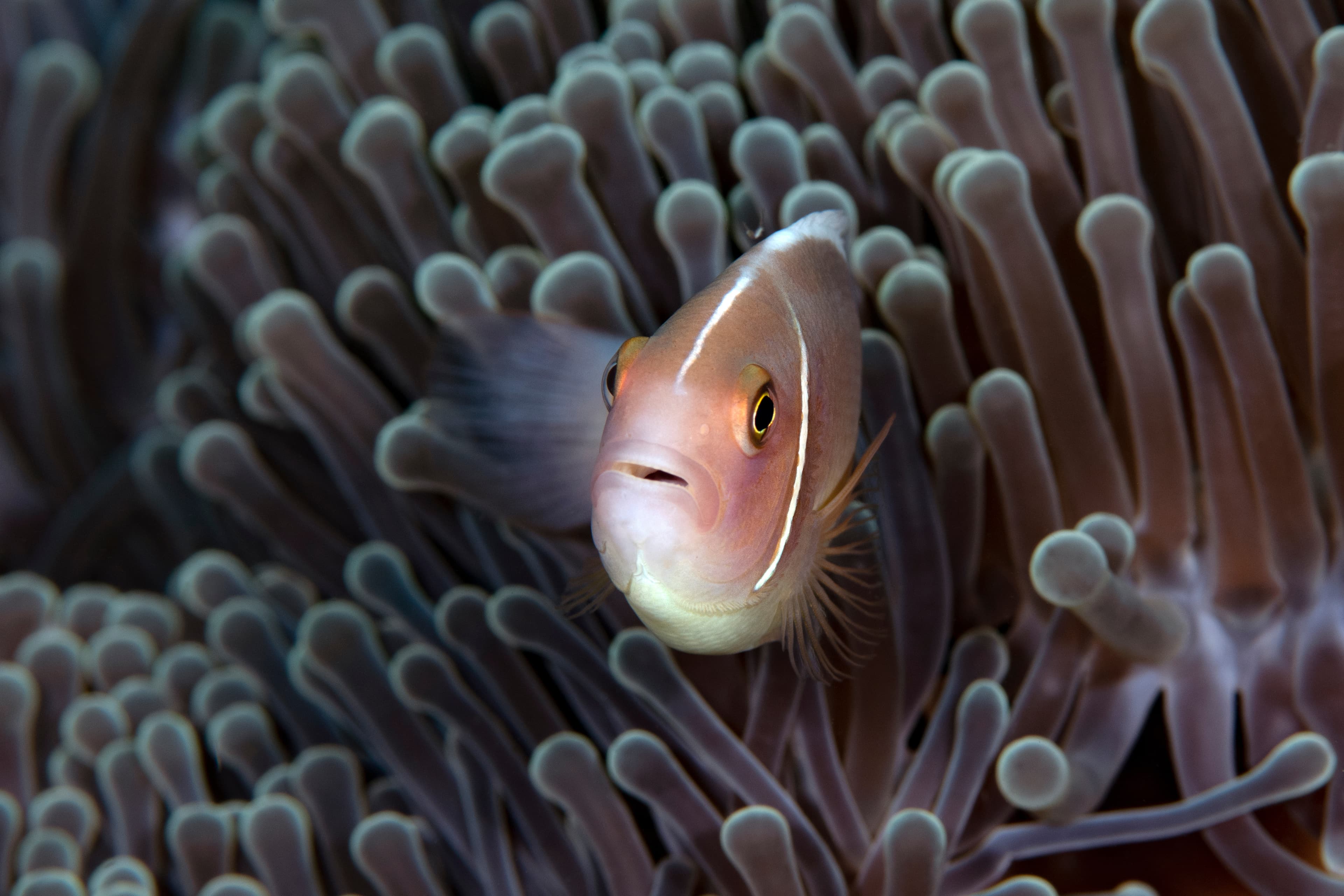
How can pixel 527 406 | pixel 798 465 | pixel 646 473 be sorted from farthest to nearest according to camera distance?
pixel 527 406, pixel 798 465, pixel 646 473

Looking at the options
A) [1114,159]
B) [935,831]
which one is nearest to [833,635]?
[935,831]

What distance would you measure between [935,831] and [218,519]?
54.9 inches

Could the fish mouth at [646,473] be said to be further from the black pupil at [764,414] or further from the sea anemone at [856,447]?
the sea anemone at [856,447]

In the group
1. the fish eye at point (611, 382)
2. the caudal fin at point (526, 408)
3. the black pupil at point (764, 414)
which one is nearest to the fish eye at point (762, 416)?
the black pupil at point (764, 414)

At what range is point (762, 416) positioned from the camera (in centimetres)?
72

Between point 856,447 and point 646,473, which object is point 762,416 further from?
point 856,447

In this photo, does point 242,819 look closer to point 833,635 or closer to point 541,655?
point 541,655

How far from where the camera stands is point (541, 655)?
55.2 inches

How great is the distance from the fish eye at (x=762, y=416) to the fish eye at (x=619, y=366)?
0.09 meters

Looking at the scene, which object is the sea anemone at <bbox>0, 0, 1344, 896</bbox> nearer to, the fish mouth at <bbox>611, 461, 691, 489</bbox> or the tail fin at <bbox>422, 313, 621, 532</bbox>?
the tail fin at <bbox>422, 313, 621, 532</bbox>

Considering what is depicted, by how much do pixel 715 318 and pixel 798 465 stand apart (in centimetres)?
14

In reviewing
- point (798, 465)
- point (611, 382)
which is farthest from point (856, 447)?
point (611, 382)

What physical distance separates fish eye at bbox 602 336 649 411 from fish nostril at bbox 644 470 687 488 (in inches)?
2.6

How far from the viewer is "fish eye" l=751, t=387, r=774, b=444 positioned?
71cm
